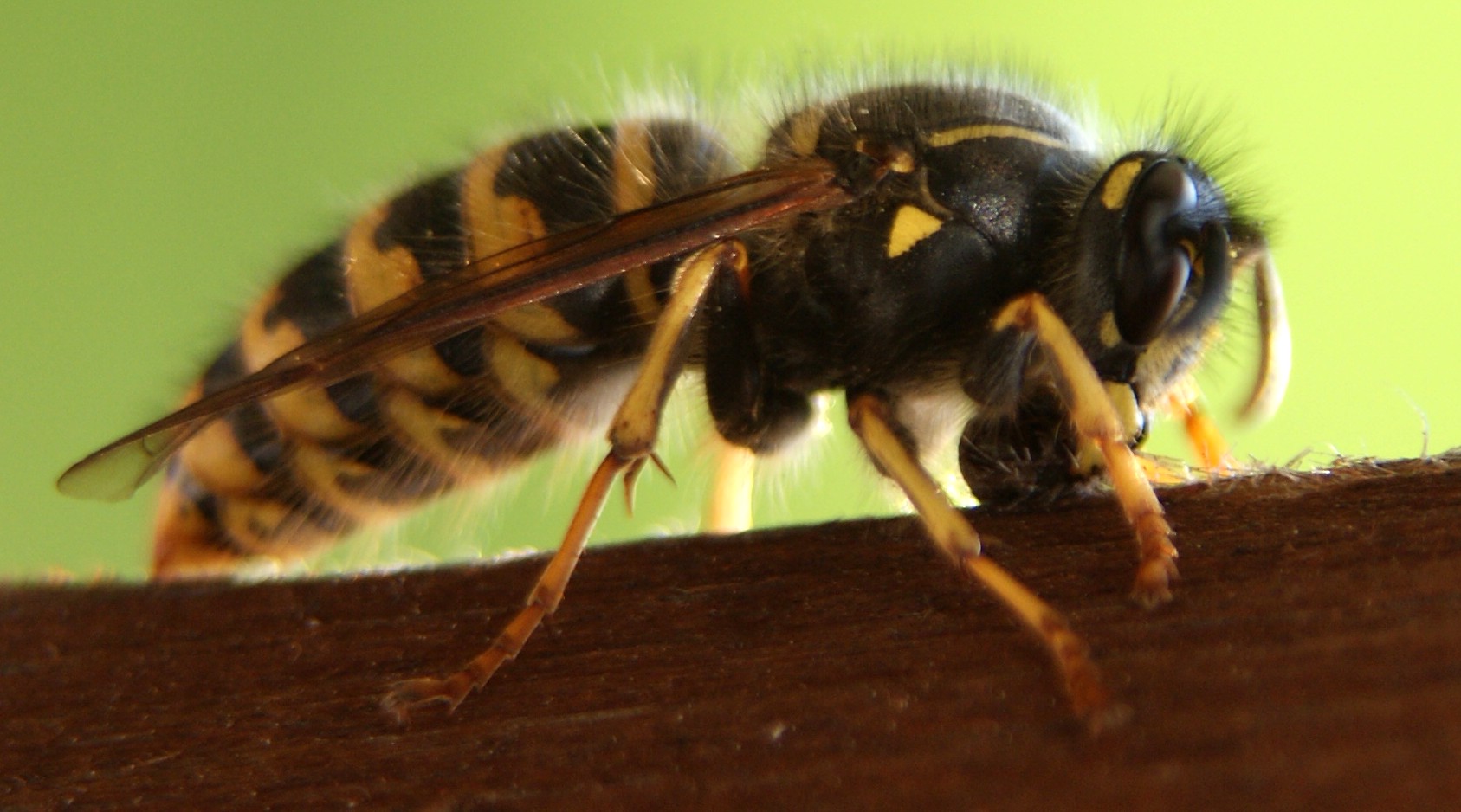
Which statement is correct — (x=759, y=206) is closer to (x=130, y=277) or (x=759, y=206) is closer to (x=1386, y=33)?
(x=1386, y=33)

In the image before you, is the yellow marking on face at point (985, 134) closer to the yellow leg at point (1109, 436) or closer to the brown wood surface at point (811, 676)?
the yellow leg at point (1109, 436)

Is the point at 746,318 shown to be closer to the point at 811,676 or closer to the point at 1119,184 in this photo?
the point at 1119,184

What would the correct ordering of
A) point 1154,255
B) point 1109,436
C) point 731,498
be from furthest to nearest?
1. point 731,498
2. point 1154,255
3. point 1109,436

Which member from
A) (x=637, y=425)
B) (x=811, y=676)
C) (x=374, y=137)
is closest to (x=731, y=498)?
(x=637, y=425)

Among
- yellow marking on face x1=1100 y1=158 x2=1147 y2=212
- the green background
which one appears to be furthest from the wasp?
the green background

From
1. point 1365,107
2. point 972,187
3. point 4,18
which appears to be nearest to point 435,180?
point 972,187

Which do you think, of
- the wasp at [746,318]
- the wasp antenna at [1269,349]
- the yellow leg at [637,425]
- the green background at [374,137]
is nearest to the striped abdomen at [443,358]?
the wasp at [746,318]
